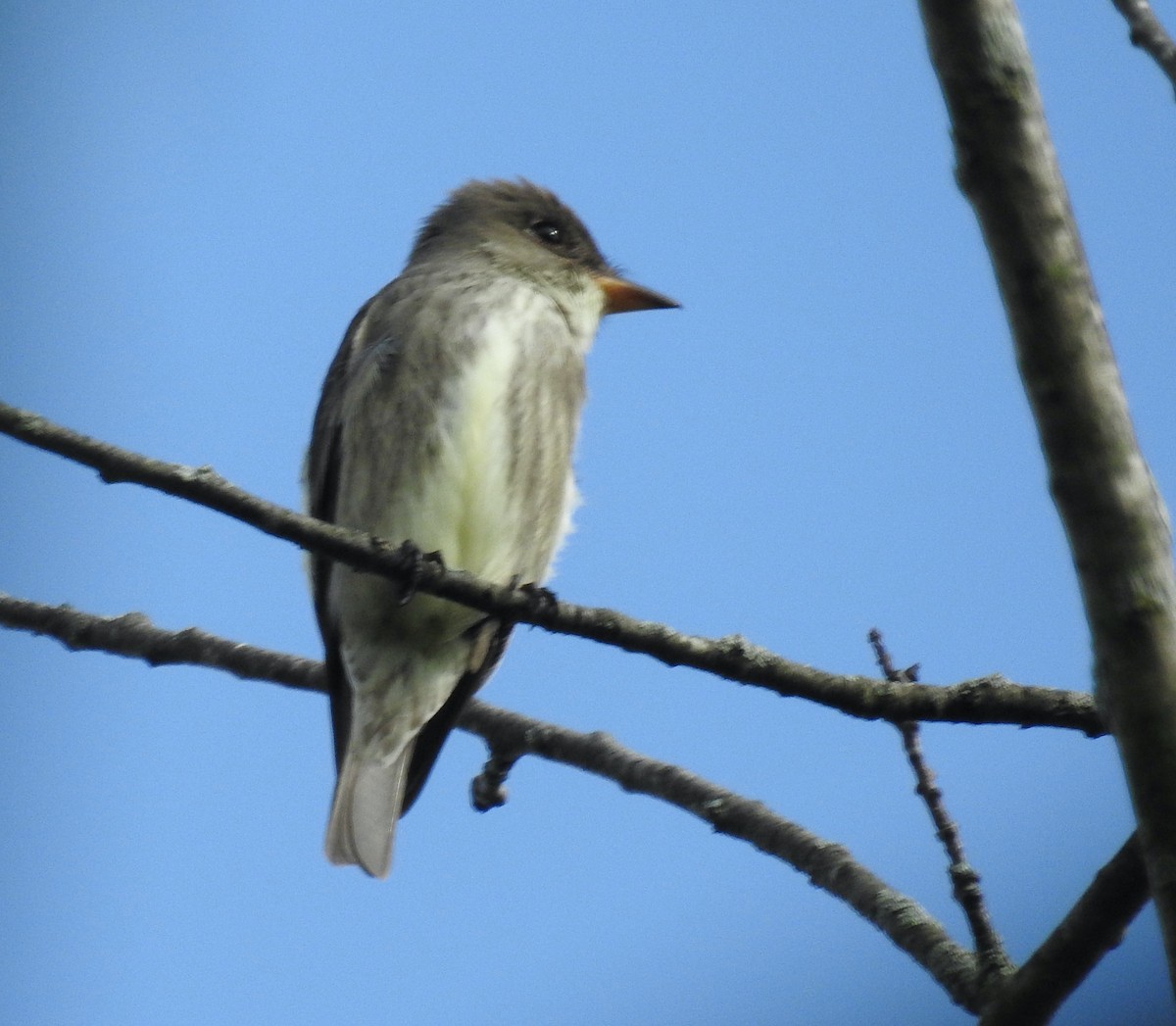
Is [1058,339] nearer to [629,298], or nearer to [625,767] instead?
[625,767]

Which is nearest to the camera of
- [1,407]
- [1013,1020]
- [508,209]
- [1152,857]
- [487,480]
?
[1152,857]

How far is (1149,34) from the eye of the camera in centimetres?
288

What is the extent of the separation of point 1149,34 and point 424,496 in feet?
7.39

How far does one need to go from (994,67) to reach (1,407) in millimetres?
1763

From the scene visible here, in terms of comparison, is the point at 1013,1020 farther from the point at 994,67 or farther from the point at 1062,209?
the point at 994,67

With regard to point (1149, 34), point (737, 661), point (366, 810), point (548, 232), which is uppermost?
point (1149, 34)

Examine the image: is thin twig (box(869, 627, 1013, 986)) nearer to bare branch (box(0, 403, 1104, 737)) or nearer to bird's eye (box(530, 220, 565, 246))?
bare branch (box(0, 403, 1104, 737))

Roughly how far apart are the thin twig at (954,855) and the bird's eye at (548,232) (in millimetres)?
2689

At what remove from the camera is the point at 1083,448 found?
5.98 ft

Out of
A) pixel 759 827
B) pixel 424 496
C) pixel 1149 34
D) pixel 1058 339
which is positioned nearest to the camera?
pixel 1058 339

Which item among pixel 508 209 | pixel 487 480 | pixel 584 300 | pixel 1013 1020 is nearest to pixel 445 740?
pixel 487 480

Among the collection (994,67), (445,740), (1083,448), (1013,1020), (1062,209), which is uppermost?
(994,67)

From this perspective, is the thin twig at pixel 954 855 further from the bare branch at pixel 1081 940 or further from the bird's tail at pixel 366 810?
the bird's tail at pixel 366 810

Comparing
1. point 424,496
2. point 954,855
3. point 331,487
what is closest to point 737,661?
point 954,855
